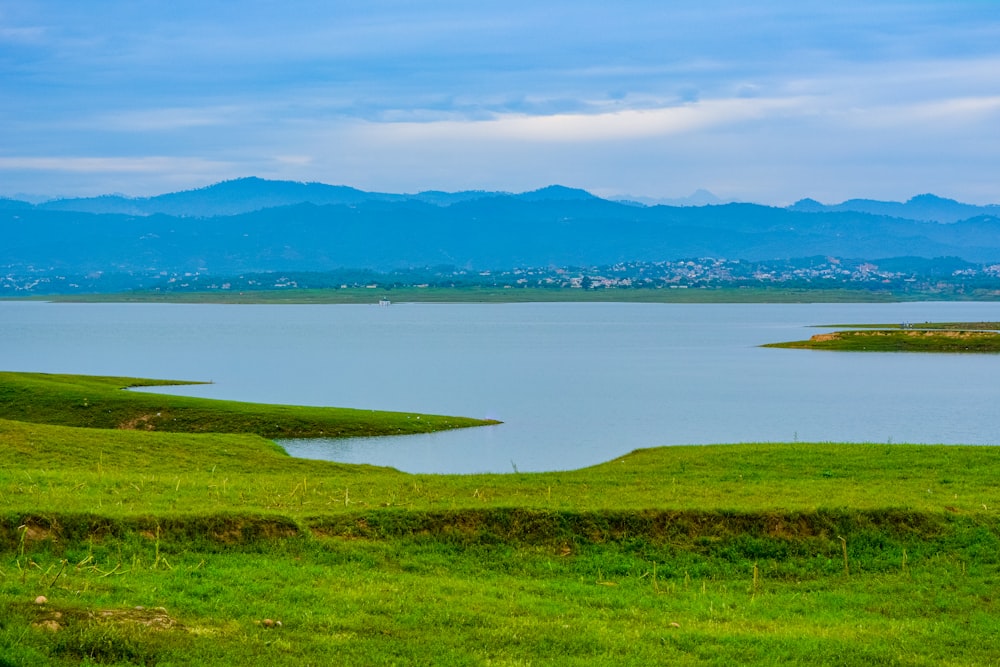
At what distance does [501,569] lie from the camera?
18.3m

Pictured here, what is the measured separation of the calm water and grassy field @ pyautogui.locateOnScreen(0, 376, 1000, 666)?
18657 mm

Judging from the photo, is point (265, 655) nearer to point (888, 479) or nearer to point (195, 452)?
A: point (888, 479)

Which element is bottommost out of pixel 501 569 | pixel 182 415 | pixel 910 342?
pixel 182 415

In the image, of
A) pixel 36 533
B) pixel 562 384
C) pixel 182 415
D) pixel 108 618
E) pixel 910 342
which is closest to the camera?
pixel 108 618

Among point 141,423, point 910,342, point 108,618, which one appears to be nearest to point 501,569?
point 108,618

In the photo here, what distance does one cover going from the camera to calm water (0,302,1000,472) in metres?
50.1

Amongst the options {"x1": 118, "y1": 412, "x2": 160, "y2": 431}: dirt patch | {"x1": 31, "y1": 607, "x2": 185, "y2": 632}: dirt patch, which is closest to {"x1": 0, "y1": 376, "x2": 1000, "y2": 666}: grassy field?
{"x1": 31, "y1": 607, "x2": 185, "y2": 632}: dirt patch

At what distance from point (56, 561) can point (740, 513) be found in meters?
12.3

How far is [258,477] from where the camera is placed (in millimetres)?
27266

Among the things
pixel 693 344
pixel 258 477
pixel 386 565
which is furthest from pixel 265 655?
pixel 693 344

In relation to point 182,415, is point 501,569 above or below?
above

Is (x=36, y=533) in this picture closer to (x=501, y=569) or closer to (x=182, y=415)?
(x=501, y=569)

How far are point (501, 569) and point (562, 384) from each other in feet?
208

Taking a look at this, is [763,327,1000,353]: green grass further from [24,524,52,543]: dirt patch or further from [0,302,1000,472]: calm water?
[24,524,52,543]: dirt patch
